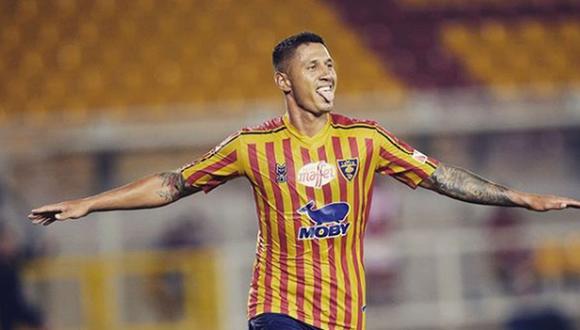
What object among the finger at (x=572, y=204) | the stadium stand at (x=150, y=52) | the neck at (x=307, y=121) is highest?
the stadium stand at (x=150, y=52)

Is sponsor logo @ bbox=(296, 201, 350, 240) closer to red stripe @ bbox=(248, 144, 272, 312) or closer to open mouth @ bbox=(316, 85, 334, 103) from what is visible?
red stripe @ bbox=(248, 144, 272, 312)

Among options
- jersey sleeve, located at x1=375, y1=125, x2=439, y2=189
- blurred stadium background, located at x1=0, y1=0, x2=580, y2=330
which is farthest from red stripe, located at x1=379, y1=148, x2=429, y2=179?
blurred stadium background, located at x1=0, y1=0, x2=580, y2=330

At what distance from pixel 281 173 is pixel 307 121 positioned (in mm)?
266

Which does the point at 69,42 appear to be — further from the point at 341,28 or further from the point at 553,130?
the point at 553,130

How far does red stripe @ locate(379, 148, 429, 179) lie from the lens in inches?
205

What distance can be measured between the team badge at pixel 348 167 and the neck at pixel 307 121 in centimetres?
19

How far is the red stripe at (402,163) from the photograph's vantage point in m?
5.21

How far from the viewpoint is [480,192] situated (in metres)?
5.20

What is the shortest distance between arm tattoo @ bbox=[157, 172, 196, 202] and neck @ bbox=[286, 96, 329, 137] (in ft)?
1.94

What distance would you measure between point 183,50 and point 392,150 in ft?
23.6

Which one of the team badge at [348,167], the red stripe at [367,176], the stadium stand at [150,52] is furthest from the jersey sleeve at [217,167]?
the stadium stand at [150,52]

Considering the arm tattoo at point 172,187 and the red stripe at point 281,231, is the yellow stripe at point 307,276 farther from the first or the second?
the arm tattoo at point 172,187

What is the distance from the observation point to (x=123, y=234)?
12.0 m

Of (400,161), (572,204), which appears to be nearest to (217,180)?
(400,161)
